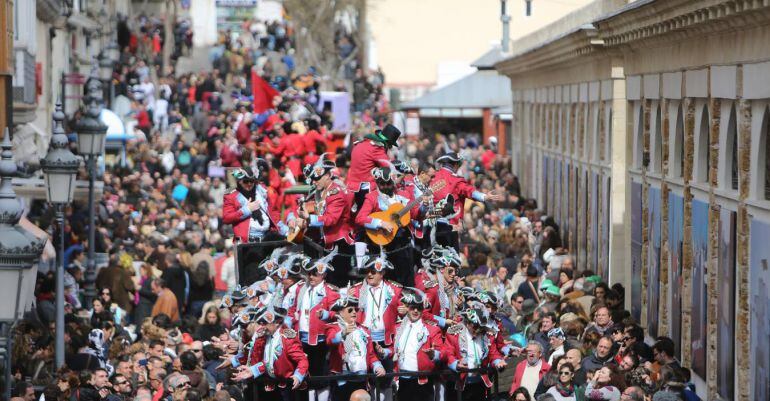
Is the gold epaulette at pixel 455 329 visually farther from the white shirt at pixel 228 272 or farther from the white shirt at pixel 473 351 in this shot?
the white shirt at pixel 228 272

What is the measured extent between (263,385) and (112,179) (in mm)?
25002

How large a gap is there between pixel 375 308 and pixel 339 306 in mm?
287

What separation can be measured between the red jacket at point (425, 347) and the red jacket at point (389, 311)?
0.22 feet

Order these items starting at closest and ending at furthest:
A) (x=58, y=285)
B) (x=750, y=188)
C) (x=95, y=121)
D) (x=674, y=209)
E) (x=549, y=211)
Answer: (x=750, y=188)
(x=58, y=285)
(x=674, y=209)
(x=95, y=121)
(x=549, y=211)

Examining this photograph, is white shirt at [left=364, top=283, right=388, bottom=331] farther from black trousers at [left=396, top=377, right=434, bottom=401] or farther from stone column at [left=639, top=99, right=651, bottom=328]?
stone column at [left=639, top=99, right=651, bottom=328]

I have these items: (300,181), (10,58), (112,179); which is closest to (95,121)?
(10,58)

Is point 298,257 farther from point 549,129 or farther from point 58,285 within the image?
point 549,129

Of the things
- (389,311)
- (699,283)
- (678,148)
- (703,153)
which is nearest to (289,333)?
(389,311)

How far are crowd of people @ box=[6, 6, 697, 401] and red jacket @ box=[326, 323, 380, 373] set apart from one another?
17mm

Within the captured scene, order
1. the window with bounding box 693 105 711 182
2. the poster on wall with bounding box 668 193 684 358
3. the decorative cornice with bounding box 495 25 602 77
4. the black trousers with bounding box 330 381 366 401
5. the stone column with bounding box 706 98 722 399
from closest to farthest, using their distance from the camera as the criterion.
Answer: the black trousers with bounding box 330 381 366 401 < the stone column with bounding box 706 98 722 399 < the window with bounding box 693 105 711 182 < the poster on wall with bounding box 668 193 684 358 < the decorative cornice with bounding box 495 25 602 77

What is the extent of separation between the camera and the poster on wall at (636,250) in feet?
82.6

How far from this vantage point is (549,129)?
1550 inches

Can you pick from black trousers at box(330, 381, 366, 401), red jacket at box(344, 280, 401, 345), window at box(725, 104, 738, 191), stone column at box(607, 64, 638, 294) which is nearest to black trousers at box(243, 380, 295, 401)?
black trousers at box(330, 381, 366, 401)

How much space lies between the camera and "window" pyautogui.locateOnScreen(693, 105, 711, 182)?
2070cm
